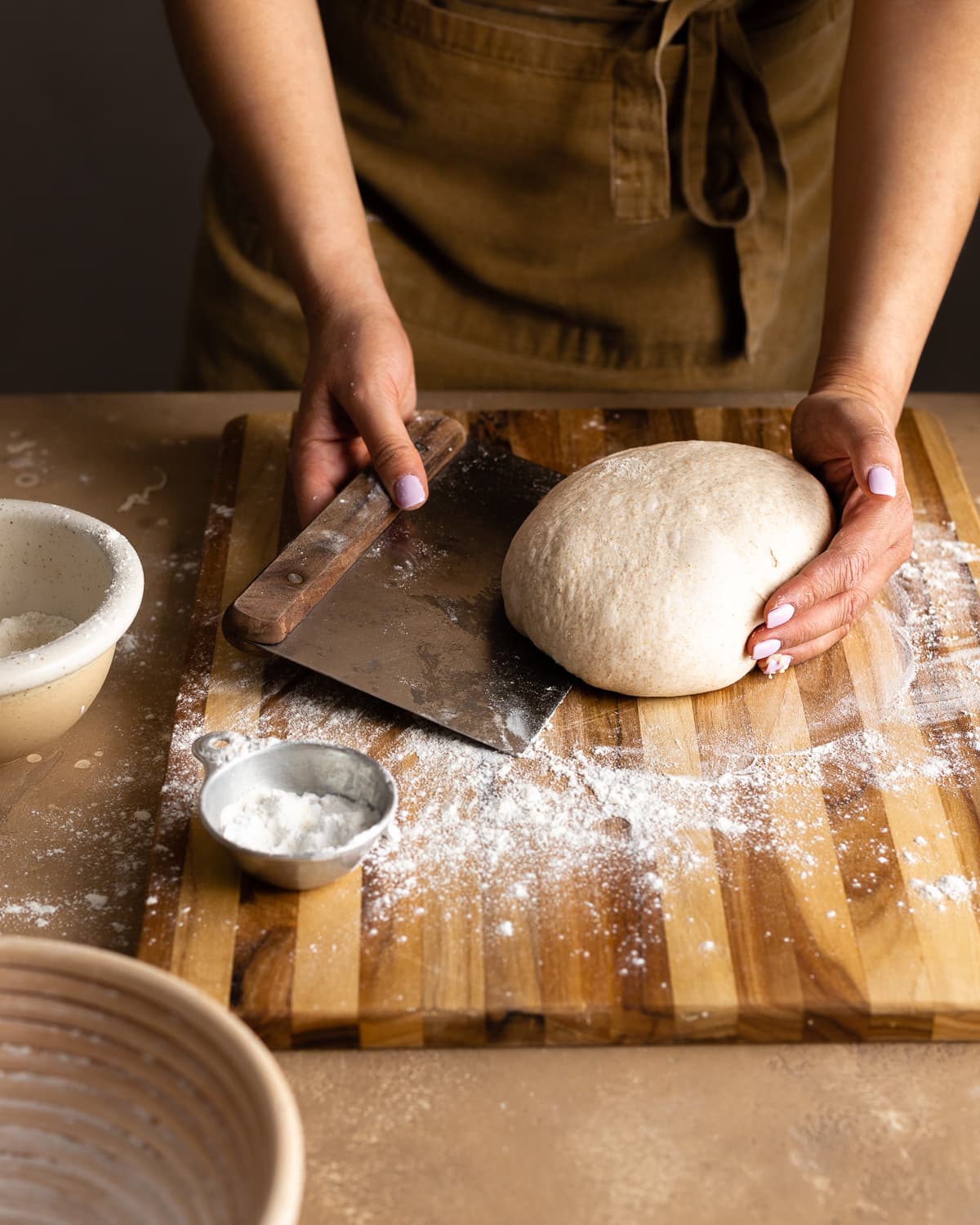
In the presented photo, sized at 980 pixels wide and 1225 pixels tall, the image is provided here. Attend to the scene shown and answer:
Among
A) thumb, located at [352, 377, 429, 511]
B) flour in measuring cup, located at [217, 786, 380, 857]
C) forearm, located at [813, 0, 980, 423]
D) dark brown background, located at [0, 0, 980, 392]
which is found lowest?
dark brown background, located at [0, 0, 980, 392]

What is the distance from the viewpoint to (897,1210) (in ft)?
2.88

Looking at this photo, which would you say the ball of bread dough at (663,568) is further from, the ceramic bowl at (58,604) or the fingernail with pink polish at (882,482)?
the ceramic bowl at (58,604)

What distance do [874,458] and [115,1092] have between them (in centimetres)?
96

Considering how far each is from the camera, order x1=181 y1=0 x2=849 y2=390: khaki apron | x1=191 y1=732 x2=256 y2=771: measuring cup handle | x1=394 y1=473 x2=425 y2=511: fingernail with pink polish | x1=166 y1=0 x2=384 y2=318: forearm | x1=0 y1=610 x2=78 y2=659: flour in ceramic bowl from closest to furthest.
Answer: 1. x1=191 y1=732 x2=256 y2=771: measuring cup handle
2. x1=0 y1=610 x2=78 y2=659: flour in ceramic bowl
3. x1=394 y1=473 x2=425 y2=511: fingernail with pink polish
4. x1=166 y1=0 x2=384 y2=318: forearm
5. x1=181 y1=0 x2=849 y2=390: khaki apron

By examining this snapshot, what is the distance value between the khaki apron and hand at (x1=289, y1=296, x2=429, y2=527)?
1.23 feet

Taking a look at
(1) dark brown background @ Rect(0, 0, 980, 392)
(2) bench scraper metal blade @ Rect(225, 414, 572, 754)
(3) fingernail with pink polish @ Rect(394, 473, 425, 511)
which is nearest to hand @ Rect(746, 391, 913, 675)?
(2) bench scraper metal blade @ Rect(225, 414, 572, 754)

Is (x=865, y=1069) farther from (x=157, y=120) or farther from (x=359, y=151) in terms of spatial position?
(x=157, y=120)

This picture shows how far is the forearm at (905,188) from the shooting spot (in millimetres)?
1489

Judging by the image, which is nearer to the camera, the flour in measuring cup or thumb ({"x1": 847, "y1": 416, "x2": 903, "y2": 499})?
the flour in measuring cup

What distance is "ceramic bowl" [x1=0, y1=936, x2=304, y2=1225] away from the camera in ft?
2.33

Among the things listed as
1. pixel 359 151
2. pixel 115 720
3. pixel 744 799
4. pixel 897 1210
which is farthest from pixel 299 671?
pixel 359 151

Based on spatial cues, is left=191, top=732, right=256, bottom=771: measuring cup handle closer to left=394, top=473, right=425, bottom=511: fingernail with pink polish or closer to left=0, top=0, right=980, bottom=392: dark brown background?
left=394, top=473, right=425, bottom=511: fingernail with pink polish

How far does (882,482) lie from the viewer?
1283 mm

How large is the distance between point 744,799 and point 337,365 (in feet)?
2.35
